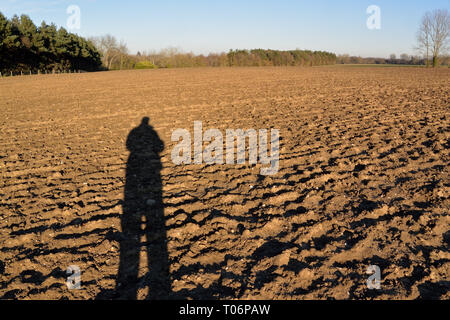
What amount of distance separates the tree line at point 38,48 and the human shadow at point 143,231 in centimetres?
4397

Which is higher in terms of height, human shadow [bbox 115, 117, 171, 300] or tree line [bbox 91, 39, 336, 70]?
tree line [bbox 91, 39, 336, 70]

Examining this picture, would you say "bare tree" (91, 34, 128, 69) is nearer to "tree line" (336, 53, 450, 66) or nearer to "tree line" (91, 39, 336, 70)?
"tree line" (91, 39, 336, 70)

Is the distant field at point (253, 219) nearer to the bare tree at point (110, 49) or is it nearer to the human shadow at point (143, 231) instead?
the human shadow at point (143, 231)

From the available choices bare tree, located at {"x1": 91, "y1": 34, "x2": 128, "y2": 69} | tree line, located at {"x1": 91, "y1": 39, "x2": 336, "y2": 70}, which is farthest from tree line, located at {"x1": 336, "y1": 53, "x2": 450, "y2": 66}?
bare tree, located at {"x1": 91, "y1": 34, "x2": 128, "y2": 69}

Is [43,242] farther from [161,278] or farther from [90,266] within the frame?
[161,278]

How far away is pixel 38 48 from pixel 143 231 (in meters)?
51.1

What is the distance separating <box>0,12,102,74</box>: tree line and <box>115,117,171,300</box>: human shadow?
44.0 meters

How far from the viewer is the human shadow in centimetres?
300

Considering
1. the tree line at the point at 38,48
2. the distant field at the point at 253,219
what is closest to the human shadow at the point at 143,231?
the distant field at the point at 253,219

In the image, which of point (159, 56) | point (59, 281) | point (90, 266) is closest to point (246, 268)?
point (90, 266)

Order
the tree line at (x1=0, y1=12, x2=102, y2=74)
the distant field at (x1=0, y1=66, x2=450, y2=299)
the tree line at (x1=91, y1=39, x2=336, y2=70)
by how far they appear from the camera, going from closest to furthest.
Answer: the distant field at (x1=0, y1=66, x2=450, y2=299) → the tree line at (x1=0, y1=12, x2=102, y2=74) → the tree line at (x1=91, y1=39, x2=336, y2=70)

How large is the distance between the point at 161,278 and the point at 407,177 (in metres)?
4.27

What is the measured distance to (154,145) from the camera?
7707mm
